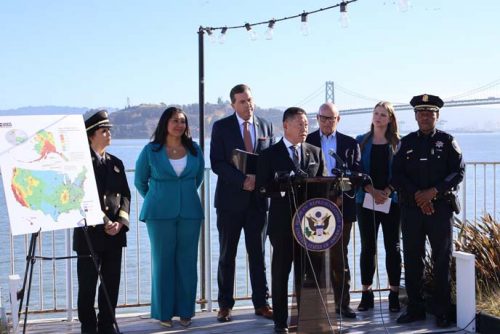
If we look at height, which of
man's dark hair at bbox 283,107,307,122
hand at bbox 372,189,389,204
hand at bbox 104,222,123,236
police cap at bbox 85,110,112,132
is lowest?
hand at bbox 104,222,123,236

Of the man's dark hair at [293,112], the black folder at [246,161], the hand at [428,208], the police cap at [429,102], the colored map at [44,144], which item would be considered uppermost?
the police cap at [429,102]

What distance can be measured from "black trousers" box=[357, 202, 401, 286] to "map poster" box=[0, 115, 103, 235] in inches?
84.3

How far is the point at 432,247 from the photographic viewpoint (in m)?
5.66

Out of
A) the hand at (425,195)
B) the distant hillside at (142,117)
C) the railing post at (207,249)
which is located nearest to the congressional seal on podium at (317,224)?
the hand at (425,195)

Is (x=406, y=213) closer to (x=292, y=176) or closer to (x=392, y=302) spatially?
(x=392, y=302)

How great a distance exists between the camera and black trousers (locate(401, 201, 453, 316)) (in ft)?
18.3

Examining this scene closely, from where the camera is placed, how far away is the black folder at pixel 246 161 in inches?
220

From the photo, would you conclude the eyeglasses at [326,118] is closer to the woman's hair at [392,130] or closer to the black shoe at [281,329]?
the woman's hair at [392,130]

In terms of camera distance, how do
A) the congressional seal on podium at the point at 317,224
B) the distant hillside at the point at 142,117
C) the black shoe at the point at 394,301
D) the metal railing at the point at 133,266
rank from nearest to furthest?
the congressional seal on podium at the point at 317,224
the black shoe at the point at 394,301
the metal railing at the point at 133,266
the distant hillside at the point at 142,117

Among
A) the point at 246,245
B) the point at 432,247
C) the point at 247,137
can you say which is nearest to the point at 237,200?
the point at 246,245

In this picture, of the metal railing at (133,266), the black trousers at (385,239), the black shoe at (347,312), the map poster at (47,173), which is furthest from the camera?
the metal railing at (133,266)

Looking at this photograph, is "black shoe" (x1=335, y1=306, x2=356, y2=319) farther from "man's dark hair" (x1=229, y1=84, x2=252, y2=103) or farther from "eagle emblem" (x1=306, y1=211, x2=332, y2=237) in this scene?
"man's dark hair" (x1=229, y1=84, x2=252, y2=103)

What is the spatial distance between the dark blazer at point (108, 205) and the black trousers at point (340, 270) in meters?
1.40

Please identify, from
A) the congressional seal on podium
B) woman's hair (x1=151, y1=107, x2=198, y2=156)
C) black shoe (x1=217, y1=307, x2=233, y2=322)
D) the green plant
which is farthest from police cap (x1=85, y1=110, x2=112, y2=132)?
the green plant
